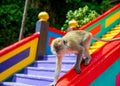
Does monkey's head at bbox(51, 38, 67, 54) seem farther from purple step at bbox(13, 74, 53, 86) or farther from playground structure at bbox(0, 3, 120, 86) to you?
purple step at bbox(13, 74, 53, 86)

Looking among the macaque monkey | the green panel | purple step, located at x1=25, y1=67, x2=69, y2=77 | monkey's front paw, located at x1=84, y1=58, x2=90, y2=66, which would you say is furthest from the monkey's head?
purple step, located at x1=25, y1=67, x2=69, y2=77

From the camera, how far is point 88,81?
4.58 m

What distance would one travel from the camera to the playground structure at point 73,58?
4.61 m

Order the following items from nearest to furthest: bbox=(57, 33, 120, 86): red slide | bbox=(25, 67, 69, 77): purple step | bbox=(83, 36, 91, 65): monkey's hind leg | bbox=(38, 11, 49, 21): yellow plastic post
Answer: bbox=(57, 33, 120, 86): red slide, bbox=(83, 36, 91, 65): monkey's hind leg, bbox=(25, 67, 69, 77): purple step, bbox=(38, 11, 49, 21): yellow plastic post

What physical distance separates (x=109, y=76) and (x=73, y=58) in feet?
4.91

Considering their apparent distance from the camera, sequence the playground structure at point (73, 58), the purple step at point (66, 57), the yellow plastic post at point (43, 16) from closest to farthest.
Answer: the playground structure at point (73, 58), the purple step at point (66, 57), the yellow plastic post at point (43, 16)

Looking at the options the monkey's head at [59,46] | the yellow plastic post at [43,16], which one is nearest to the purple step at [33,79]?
the monkey's head at [59,46]

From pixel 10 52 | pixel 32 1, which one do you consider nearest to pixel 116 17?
pixel 10 52

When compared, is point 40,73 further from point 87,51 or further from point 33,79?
point 87,51

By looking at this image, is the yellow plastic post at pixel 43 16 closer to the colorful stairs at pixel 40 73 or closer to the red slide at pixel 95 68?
the colorful stairs at pixel 40 73

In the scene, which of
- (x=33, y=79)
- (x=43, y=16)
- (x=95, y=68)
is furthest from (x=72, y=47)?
(x=43, y=16)

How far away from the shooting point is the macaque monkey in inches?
166

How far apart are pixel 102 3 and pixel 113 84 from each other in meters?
9.22

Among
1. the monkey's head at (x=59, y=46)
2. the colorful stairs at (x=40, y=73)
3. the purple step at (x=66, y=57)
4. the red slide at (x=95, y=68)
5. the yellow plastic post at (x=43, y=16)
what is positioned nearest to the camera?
the monkey's head at (x=59, y=46)
